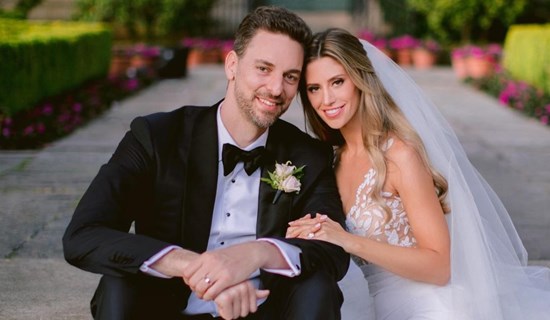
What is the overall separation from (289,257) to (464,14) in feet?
58.6

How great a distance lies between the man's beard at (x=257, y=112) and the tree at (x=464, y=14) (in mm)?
17143

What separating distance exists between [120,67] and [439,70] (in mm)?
7163

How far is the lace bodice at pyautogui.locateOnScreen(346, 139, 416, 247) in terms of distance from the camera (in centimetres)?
358

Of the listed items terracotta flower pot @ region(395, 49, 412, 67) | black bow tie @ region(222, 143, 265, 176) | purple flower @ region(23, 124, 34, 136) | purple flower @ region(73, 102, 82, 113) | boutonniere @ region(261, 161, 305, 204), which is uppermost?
black bow tie @ region(222, 143, 265, 176)

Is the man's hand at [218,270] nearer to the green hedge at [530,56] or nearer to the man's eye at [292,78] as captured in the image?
the man's eye at [292,78]

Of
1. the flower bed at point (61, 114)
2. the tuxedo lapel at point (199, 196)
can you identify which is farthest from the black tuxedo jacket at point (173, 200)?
the flower bed at point (61, 114)

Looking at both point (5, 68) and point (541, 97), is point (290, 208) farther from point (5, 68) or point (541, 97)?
point (541, 97)

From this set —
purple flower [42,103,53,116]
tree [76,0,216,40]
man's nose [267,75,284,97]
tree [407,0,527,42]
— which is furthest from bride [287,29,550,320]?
tree [76,0,216,40]

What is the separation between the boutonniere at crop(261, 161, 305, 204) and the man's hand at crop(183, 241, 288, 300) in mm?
459

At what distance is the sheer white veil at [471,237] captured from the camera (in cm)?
348

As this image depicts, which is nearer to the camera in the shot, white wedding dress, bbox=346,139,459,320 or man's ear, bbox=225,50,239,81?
man's ear, bbox=225,50,239,81

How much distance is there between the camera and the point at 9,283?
4.39 metres

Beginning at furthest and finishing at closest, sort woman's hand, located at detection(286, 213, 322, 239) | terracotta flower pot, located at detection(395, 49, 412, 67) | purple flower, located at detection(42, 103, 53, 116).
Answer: terracotta flower pot, located at detection(395, 49, 412, 67), purple flower, located at detection(42, 103, 53, 116), woman's hand, located at detection(286, 213, 322, 239)

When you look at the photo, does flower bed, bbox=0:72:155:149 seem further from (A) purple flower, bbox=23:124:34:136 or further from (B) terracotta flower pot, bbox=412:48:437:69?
(B) terracotta flower pot, bbox=412:48:437:69
